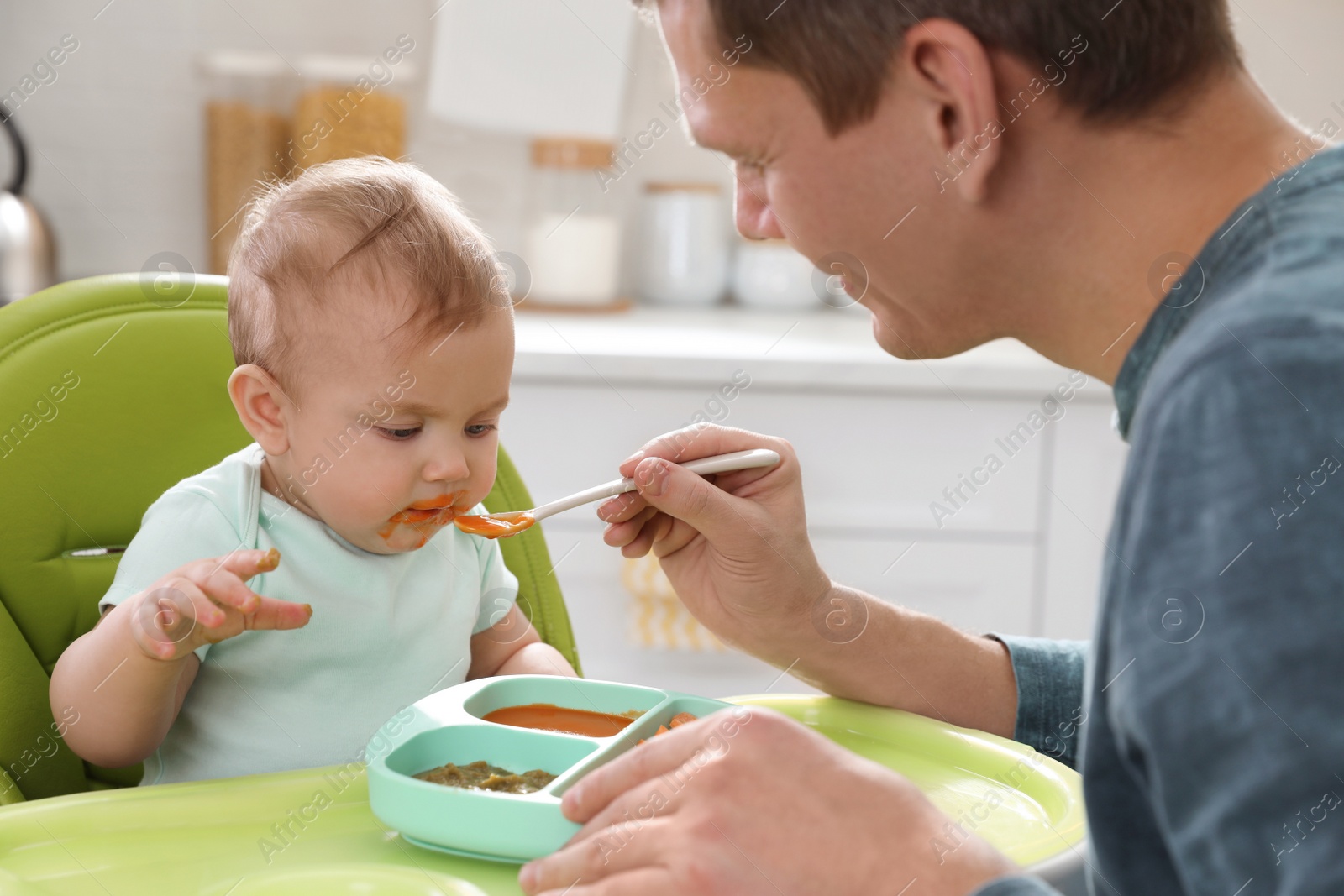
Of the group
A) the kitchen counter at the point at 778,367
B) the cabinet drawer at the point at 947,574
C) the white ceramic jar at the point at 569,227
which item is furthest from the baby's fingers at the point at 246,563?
the white ceramic jar at the point at 569,227

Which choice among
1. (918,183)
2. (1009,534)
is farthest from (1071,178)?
(1009,534)

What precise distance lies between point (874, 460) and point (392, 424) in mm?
1348

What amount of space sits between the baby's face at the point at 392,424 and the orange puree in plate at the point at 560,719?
0.19m

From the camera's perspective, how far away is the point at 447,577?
1.12m

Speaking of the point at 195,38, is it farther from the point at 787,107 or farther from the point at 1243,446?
the point at 1243,446

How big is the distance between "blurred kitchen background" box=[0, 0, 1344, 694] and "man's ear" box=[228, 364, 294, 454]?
110 cm

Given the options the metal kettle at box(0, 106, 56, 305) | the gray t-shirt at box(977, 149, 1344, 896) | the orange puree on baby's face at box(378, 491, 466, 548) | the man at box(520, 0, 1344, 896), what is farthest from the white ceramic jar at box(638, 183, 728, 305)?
the gray t-shirt at box(977, 149, 1344, 896)

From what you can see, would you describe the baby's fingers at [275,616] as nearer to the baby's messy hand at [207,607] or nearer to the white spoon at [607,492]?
the baby's messy hand at [207,607]

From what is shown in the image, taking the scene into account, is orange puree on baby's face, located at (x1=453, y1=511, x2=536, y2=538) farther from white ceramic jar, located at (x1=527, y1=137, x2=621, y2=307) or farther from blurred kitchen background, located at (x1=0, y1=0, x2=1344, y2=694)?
white ceramic jar, located at (x1=527, y1=137, x2=621, y2=307)

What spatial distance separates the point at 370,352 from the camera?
0.98 metres

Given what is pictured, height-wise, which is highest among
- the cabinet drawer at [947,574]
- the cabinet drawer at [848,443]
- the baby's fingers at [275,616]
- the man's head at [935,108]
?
the man's head at [935,108]

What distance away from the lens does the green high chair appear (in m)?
1.00

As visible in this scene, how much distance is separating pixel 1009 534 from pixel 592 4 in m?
1.42

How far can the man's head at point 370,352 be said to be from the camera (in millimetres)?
979
